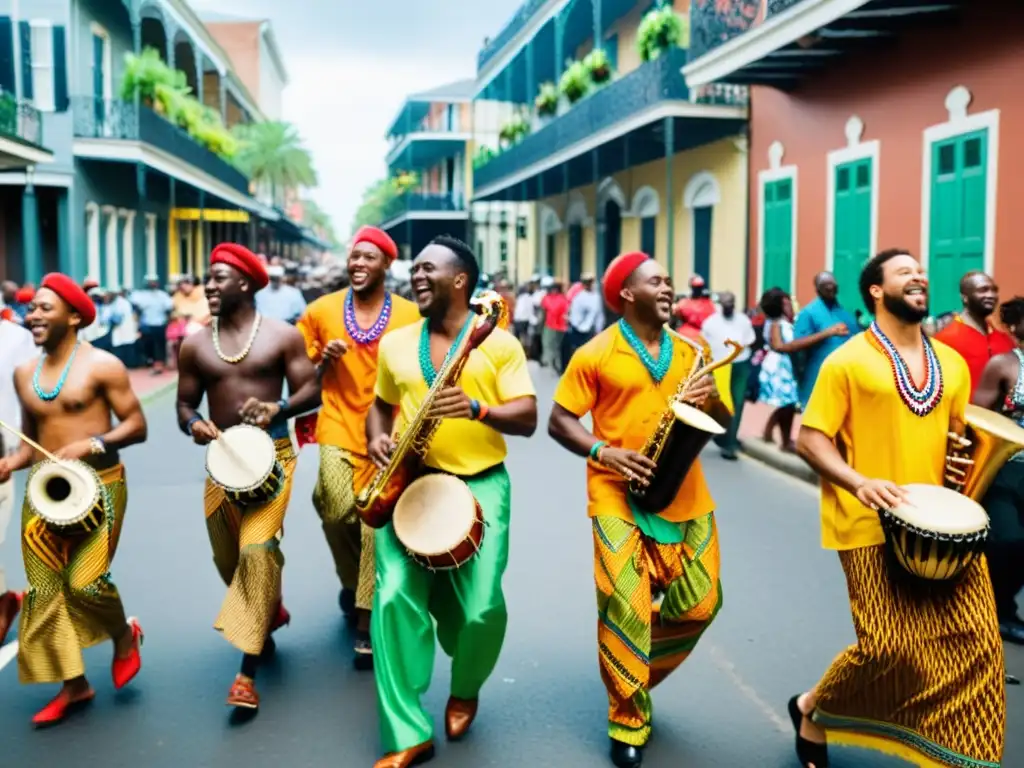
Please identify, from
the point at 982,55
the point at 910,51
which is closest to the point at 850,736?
the point at 982,55

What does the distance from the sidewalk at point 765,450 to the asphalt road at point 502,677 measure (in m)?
2.23

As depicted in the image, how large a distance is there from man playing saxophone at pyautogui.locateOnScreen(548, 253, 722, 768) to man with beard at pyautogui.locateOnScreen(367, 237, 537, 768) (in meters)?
0.27

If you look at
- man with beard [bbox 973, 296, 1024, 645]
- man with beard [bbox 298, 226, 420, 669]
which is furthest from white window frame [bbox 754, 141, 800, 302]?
man with beard [bbox 298, 226, 420, 669]

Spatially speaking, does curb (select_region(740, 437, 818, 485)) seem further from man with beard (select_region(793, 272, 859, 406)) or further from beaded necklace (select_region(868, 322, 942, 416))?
beaded necklace (select_region(868, 322, 942, 416))

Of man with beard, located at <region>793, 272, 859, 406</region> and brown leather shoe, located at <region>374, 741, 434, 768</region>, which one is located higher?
man with beard, located at <region>793, 272, 859, 406</region>

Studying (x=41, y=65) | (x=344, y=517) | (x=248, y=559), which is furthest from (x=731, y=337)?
(x=41, y=65)

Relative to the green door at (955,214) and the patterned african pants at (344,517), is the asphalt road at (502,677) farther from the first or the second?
the green door at (955,214)

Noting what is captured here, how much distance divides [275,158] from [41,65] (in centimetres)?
4142

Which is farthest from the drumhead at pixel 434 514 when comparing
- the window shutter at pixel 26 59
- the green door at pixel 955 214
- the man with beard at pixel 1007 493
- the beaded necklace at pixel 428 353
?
the window shutter at pixel 26 59

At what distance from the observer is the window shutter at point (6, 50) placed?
24.0m

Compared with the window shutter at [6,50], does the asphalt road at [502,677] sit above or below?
below

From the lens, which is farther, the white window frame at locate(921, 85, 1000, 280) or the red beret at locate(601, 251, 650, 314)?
the white window frame at locate(921, 85, 1000, 280)

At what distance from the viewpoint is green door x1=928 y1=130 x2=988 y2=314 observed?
12523 mm

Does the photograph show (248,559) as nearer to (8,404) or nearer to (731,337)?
(8,404)
